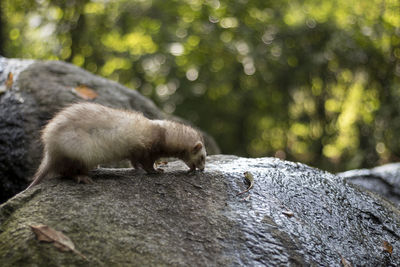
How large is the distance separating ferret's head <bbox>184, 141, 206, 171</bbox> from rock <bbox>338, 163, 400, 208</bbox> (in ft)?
8.15

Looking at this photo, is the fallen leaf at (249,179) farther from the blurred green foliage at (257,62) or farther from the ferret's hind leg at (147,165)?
the blurred green foliage at (257,62)

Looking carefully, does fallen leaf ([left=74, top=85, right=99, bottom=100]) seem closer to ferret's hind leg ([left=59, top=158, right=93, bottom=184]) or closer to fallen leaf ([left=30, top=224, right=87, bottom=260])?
ferret's hind leg ([left=59, top=158, right=93, bottom=184])

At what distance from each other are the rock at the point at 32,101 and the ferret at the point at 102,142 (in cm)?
143

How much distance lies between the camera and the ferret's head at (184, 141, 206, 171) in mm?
3736

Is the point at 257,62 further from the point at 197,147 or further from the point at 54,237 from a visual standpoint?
the point at 54,237

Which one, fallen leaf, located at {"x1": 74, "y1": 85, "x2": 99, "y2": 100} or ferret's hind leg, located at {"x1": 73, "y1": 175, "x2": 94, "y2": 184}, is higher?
fallen leaf, located at {"x1": 74, "y1": 85, "x2": 99, "y2": 100}

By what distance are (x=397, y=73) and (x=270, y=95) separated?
236 centimetres

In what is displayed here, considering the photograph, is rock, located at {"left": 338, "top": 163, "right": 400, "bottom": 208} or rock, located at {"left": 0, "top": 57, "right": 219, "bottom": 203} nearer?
rock, located at {"left": 0, "top": 57, "right": 219, "bottom": 203}

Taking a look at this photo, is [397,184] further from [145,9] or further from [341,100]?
[145,9]

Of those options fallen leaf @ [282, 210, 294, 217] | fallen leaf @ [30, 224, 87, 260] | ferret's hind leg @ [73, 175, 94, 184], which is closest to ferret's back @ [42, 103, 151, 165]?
ferret's hind leg @ [73, 175, 94, 184]

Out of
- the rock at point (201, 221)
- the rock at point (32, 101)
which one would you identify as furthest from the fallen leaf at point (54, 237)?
the rock at point (32, 101)

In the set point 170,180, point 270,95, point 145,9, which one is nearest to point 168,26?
point 145,9

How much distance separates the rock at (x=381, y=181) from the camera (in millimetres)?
5559

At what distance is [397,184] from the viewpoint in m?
5.60
